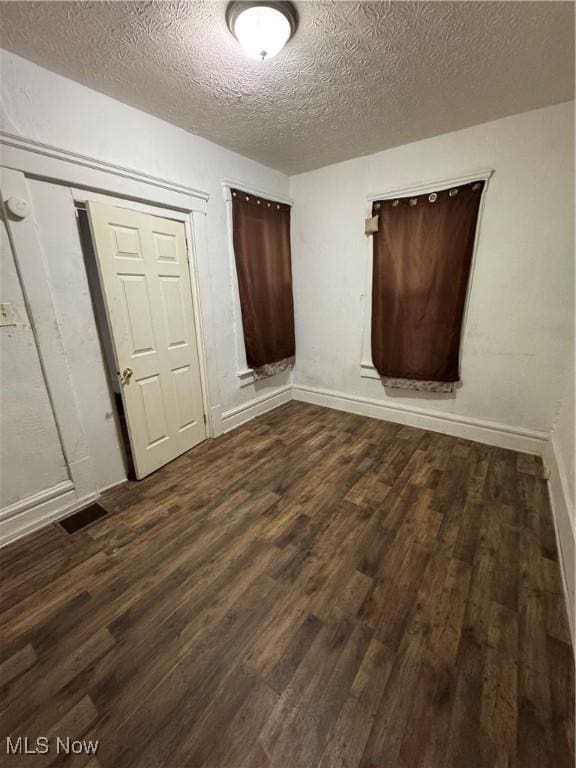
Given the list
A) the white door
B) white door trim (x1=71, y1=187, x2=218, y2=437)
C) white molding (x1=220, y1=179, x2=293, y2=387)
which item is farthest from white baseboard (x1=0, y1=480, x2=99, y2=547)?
white molding (x1=220, y1=179, x2=293, y2=387)

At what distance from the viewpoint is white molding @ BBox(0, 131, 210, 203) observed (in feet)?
4.89

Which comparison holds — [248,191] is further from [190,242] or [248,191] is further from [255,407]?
[255,407]

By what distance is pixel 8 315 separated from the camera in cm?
159

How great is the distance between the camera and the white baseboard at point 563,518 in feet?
4.36

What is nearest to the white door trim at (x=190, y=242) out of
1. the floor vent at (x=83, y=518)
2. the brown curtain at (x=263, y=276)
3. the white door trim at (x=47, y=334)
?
the white door trim at (x=47, y=334)

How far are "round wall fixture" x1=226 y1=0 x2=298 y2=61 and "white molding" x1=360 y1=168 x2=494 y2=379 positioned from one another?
5.26 feet

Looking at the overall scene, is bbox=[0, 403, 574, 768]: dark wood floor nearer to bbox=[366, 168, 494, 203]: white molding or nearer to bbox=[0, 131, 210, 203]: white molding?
bbox=[0, 131, 210, 203]: white molding

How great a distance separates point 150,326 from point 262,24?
1.74 m

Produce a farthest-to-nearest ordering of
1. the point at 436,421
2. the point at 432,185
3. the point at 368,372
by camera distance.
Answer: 1. the point at 368,372
2. the point at 436,421
3. the point at 432,185

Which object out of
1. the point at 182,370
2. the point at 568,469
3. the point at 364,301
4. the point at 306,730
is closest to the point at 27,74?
the point at 182,370

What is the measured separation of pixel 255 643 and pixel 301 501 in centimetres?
88

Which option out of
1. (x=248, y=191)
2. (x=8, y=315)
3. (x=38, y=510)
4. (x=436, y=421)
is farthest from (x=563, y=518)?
(x=248, y=191)

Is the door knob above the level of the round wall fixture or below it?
below

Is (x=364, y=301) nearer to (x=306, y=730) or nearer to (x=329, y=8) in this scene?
(x=329, y=8)
